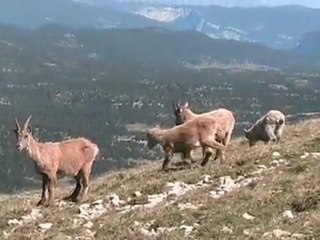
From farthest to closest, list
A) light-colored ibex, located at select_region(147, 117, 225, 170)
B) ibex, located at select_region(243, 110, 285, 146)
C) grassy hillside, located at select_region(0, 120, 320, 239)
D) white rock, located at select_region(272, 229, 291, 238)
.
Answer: ibex, located at select_region(243, 110, 285, 146) < light-colored ibex, located at select_region(147, 117, 225, 170) < grassy hillside, located at select_region(0, 120, 320, 239) < white rock, located at select_region(272, 229, 291, 238)

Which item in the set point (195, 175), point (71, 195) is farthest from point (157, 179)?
point (71, 195)

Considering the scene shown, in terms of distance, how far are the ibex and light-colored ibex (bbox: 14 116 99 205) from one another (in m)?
8.06

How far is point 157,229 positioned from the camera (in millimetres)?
13000

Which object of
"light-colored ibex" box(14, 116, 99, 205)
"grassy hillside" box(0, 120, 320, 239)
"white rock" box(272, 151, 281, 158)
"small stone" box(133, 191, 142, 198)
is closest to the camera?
"grassy hillside" box(0, 120, 320, 239)

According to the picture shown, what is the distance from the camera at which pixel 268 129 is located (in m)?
25.9

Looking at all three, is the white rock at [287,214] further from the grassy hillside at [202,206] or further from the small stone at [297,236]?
the small stone at [297,236]

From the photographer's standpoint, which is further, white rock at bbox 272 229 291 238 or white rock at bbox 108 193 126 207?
white rock at bbox 108 193 126 207

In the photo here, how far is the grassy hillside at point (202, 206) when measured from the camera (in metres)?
12.2

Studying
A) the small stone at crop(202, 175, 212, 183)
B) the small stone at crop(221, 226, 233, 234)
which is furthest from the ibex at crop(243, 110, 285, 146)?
the small stone at crop(221, 226, 233, 234)

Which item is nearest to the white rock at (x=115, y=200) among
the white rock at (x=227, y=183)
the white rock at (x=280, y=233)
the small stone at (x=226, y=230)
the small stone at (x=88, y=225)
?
the small stone at (x=88, y=225)

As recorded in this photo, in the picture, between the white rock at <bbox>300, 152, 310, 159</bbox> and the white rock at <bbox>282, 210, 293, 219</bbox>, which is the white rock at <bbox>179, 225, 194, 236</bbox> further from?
the white rock at <bbox>300, 152, 310, 159</bbox>

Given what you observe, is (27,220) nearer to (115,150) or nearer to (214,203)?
(214,203)

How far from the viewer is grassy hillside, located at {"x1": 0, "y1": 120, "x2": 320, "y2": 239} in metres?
12.2

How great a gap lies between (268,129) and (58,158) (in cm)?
978
